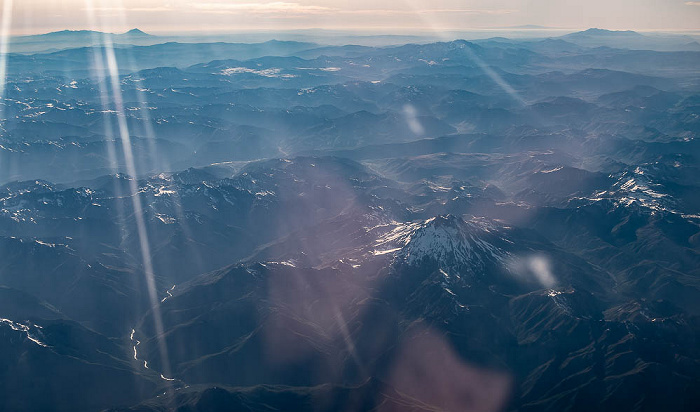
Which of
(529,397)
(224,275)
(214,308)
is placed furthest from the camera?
(224,275)

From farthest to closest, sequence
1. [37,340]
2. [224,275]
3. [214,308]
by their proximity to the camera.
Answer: [224,275]
[214,308]
[37,340]

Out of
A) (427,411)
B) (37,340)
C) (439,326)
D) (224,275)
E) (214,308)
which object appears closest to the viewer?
(427,411)

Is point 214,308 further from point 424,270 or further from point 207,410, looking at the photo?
point 424,270

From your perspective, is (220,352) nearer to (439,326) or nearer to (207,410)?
(207,410)

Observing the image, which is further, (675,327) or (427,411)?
(675,327)

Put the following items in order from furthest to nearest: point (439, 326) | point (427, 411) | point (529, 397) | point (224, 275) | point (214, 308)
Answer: point (224, 275)
point (214, 308)
point (439, 326)
point (529, 397)
point (427, 411)

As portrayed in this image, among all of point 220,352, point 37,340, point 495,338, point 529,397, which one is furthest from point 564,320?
point 37,340

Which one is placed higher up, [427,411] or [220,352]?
[427,411]

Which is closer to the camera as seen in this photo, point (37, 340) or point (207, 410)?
point (207, 410)

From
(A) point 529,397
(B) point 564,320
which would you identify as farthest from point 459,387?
(B) point 564,320
